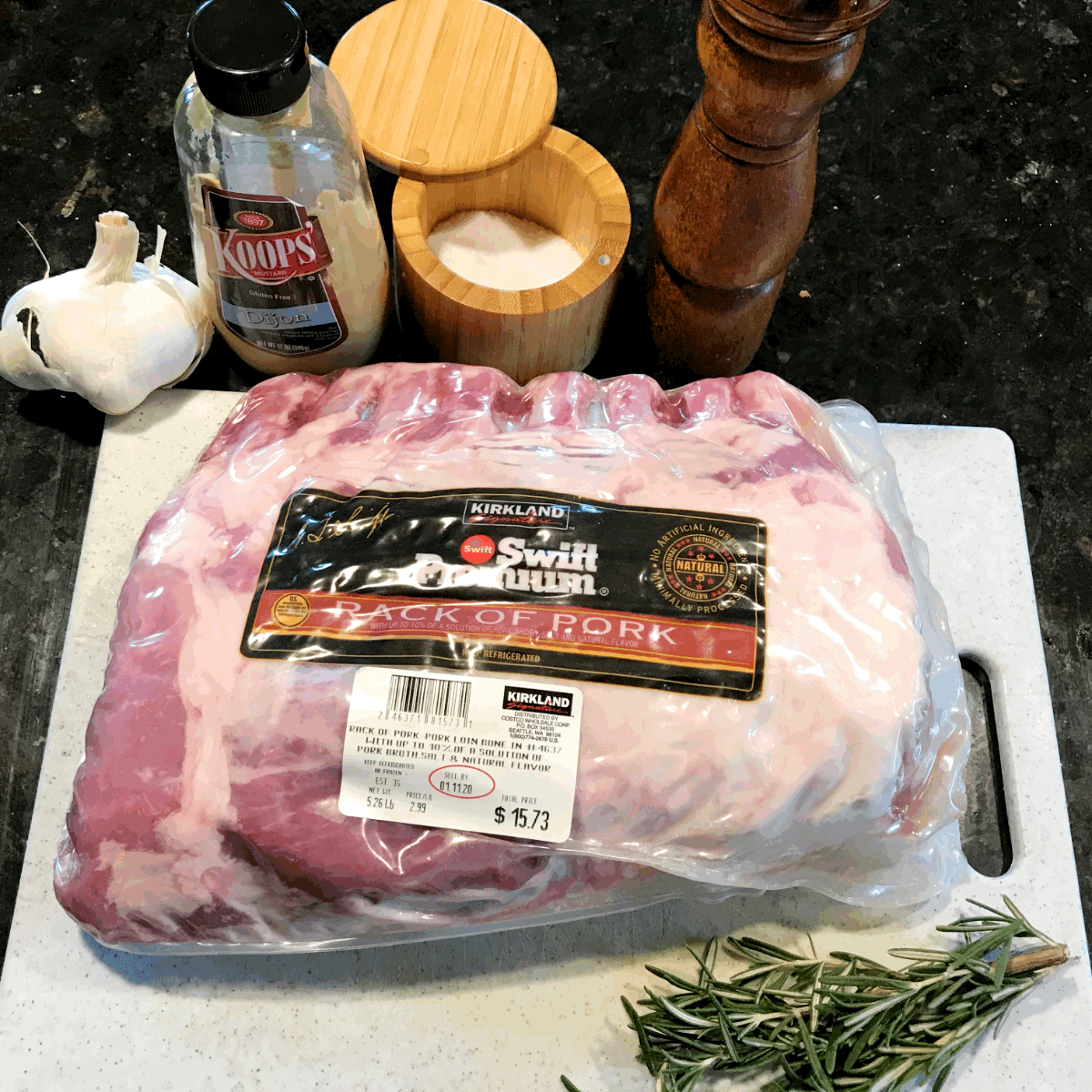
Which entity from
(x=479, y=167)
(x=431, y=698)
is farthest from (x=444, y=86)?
(x=431, y=698)

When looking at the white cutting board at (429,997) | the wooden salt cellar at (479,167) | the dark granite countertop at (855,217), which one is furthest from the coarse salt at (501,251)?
the white cutting board at (429,997)

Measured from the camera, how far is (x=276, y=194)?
31.1 inches

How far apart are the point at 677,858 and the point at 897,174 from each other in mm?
833

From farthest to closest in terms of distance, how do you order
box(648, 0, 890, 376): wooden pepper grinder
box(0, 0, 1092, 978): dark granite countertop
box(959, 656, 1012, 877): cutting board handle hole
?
1. box(0, 0, 1092, 978): dark granite countertop
2. box(959, 656, 1012, 877): cutting board handle hole
3. box(648, 0, 890, 376): wooden pepper grinder

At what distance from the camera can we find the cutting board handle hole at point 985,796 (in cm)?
87

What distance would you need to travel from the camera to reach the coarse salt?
966 millimetres

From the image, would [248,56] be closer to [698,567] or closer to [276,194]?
[276,194]

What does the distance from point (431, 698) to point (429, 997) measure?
26cm

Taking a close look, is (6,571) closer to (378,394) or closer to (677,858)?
(378,394)

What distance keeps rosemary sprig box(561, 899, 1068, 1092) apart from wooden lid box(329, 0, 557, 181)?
70 centimetres

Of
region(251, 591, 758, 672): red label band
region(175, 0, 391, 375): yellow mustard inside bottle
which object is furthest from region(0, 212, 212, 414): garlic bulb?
region(251, 591, 758, 672): red label band

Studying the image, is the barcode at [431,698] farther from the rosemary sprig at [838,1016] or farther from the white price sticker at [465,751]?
the rosemary sprig at [838,1016]
